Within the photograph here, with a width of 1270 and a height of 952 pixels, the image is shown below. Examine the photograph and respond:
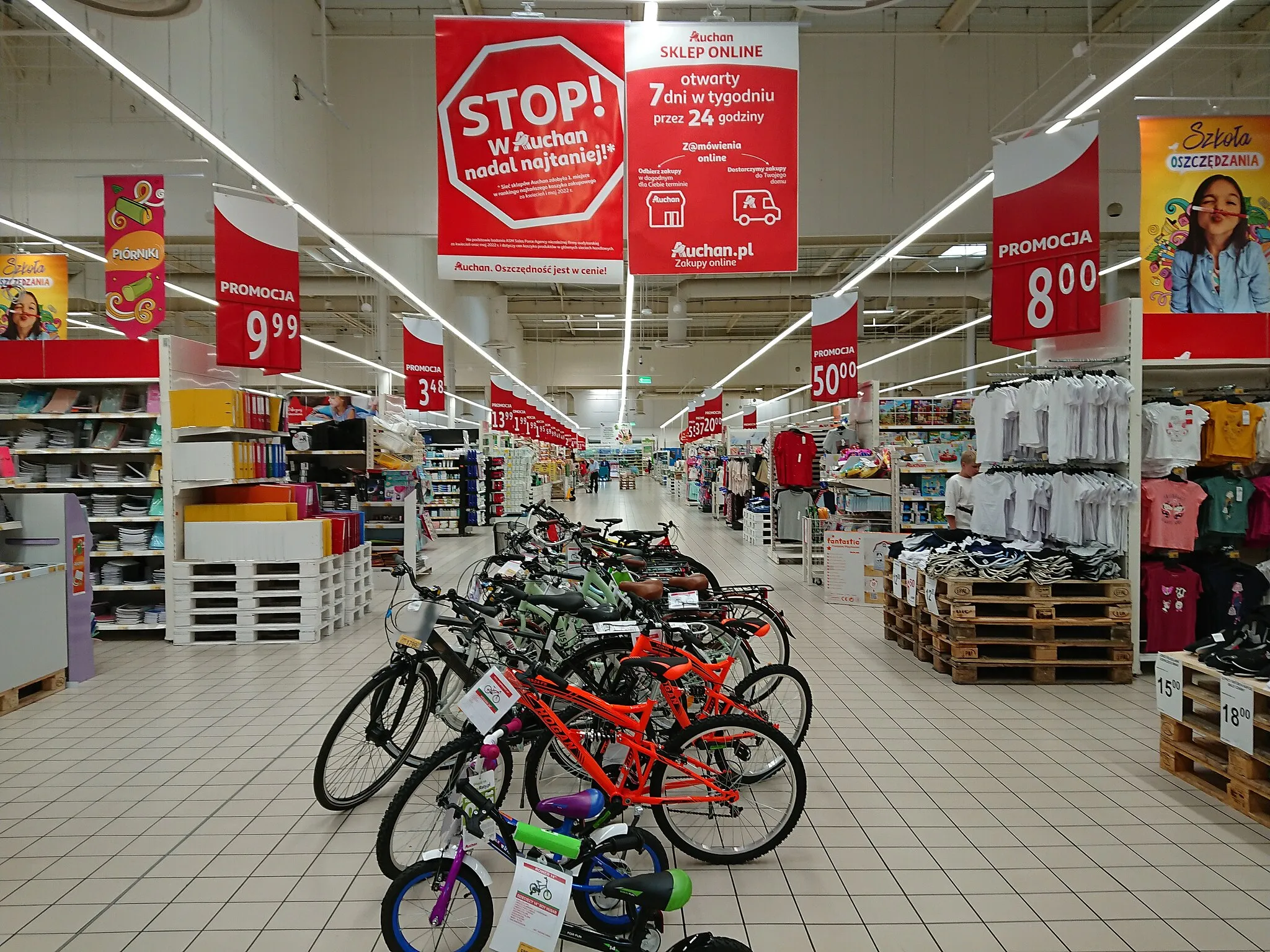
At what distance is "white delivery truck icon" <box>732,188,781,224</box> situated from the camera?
4.87 meters

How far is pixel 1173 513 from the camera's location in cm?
571

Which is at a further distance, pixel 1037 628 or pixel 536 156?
pixel 1037 628

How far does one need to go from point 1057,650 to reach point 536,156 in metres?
5.11

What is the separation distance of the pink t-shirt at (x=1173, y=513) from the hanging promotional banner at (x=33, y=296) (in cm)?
1323

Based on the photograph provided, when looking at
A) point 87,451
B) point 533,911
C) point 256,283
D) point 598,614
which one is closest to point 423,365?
point 87,451

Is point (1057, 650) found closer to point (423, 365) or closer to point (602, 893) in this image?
point (602, 893)

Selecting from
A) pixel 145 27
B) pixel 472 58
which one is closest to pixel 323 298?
pixel 145 27

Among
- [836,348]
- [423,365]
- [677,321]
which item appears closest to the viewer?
[836,348]

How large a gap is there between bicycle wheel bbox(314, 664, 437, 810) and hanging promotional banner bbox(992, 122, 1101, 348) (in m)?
4.90

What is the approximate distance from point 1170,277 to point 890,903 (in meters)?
7.66

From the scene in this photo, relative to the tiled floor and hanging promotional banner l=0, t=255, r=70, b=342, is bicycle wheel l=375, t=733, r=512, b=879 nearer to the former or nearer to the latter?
the tiled floor

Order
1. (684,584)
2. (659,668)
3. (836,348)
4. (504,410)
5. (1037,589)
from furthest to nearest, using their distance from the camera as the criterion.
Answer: (504,410)
(836,348)
(1037,589)
(684,584)
(659,668)

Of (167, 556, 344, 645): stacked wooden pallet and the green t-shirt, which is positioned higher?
the green t-shirt

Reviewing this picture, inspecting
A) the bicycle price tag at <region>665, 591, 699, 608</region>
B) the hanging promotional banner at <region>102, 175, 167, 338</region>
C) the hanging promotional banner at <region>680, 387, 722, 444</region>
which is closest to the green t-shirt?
A: the bicycle price tag at <region>665, 591, 699, 608</region>
